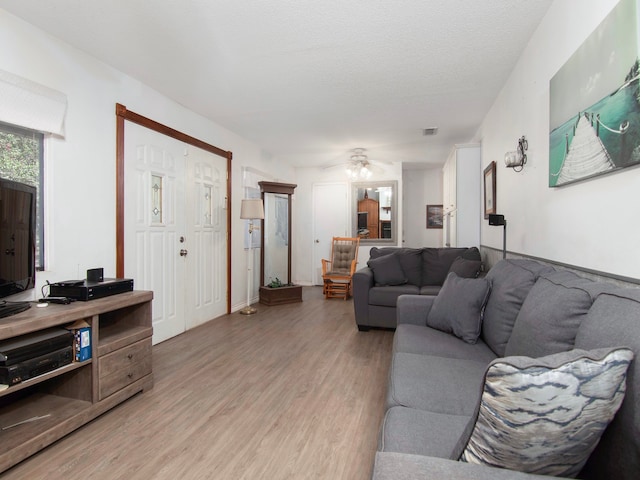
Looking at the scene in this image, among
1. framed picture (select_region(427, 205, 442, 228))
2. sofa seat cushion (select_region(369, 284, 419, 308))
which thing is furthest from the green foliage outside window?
framed picture (select_region(427, 205, 442, 228))

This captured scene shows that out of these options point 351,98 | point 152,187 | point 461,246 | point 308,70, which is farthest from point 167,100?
point 461,246

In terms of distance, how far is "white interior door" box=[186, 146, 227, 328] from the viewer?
373 centimetres

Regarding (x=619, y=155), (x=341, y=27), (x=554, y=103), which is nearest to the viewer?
(x=619, y=155)

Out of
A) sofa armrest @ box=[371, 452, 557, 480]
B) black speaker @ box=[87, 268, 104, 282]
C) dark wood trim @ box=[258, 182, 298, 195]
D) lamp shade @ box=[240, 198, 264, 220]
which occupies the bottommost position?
sofa armrest @ box=[371, 452, 557, 480]

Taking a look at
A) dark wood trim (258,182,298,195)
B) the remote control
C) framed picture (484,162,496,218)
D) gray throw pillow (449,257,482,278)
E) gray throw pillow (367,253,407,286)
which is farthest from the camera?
dark wood trim (258,182,298,195)

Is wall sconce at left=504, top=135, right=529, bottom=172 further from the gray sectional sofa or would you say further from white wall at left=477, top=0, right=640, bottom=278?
the gray sectional sofa

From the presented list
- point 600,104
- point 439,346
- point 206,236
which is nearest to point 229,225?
point 206,236

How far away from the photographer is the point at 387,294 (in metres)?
3.63

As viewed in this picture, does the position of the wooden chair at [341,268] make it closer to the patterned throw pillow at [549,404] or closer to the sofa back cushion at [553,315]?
the sofa back cushion at [553,315]

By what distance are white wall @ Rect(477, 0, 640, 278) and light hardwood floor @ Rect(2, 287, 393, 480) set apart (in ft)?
4.57

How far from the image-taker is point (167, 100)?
11.0 ft

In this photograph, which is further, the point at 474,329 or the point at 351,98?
the point at 351,98

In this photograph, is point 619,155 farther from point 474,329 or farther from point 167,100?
point 167,100

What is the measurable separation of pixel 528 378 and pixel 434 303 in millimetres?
1743
